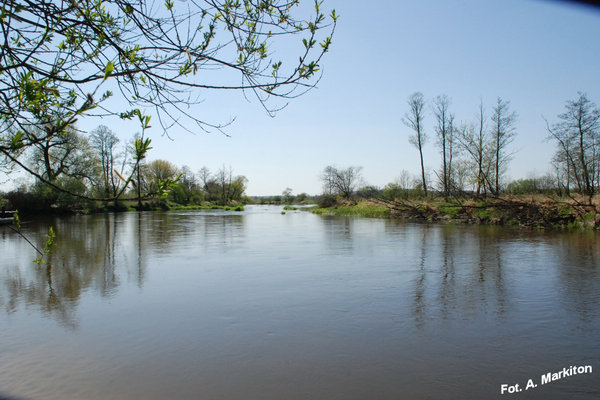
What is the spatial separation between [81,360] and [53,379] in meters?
0.36

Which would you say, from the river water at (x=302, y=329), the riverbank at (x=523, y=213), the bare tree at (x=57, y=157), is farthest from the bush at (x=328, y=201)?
the river water at (x=302, y=329)

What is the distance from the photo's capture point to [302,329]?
14.6ft

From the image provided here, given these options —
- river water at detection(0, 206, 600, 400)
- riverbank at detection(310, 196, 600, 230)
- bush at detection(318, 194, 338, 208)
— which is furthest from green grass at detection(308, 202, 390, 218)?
river water at detection(0, 206, 600, 400)

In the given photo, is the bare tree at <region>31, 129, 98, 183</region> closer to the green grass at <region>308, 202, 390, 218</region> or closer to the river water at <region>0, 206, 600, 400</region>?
the river water at <region>0, 206, 600, 400</region>

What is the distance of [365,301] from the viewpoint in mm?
5547

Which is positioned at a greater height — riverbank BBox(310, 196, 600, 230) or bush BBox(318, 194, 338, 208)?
bush BBox(318, 194, 338, 208)

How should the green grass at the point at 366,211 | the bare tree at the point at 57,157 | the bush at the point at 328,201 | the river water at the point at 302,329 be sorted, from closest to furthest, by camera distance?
the bare tree at the point at 57,157, the river water at the point at 302,329, the green grass at the point at 366,211, the bush at the point at 328,201

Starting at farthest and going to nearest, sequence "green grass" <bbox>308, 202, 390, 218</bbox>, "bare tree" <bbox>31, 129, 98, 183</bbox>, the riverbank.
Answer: "green grass" <bbox>308, 202, 390, 218</bbox> → the riverbank → "bare tree" <bbox>31, 129, 98, 183</bbox>

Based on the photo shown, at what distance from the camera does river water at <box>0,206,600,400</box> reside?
316cm

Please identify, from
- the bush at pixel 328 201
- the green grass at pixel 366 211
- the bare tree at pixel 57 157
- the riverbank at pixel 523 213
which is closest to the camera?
the bare tree at pixel 57 157

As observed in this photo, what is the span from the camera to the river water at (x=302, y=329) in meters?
3.16

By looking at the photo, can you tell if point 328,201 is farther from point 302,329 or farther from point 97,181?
point 302,329

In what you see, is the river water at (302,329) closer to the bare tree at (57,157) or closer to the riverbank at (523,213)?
the bare tree at (57,157)

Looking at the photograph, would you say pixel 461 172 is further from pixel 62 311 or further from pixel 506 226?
pixel 62 311
